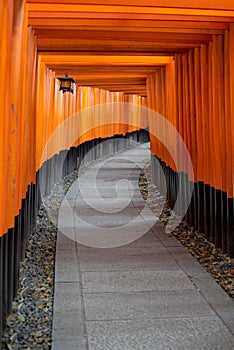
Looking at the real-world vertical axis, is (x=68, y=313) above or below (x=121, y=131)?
below

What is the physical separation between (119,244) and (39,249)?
1.13 m

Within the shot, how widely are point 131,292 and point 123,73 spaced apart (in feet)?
23.2

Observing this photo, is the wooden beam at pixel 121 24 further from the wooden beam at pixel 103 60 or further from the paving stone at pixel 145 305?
the paving stone at pixel 145 305

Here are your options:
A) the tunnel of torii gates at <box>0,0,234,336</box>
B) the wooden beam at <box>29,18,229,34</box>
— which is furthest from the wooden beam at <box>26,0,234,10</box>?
the wooden beam at <box>29,18,229,34</box>

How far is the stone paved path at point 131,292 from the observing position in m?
3.84

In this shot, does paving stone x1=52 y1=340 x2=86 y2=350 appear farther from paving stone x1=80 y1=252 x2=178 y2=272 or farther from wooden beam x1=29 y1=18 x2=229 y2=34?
wooden beam x1=29 y1=18 x2=229 y2=34

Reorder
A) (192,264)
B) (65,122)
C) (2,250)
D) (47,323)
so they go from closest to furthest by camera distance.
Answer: (2,250) < (47,323) < (192,264) < (65,122)

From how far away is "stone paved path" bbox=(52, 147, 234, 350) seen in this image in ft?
12.6

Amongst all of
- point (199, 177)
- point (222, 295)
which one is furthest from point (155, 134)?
point (222, 295)

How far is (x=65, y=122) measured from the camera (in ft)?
42.1

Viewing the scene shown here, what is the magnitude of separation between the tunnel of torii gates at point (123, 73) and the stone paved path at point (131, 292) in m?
0.58

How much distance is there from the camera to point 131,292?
498 centimetres

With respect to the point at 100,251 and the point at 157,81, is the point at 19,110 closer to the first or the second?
the point at 100,251

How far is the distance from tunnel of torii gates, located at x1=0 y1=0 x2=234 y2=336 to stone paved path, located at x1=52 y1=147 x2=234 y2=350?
0.58 meters
